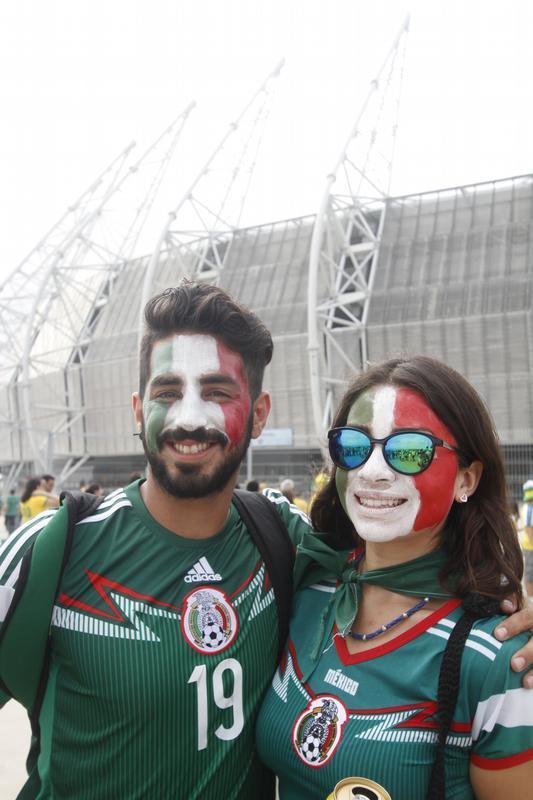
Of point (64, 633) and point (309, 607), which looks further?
point (309, 607)

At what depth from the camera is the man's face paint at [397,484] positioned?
2328mm

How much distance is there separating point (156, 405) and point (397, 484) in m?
0.95

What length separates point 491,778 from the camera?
76.4 inches

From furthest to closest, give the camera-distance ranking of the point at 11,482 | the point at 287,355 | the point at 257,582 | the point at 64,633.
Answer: the point at 11,482
the point at 287,355
the point at 257,582
the point at 64,633

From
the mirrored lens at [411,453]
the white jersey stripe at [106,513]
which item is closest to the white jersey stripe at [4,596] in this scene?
the white jersey stripe at [106,513]

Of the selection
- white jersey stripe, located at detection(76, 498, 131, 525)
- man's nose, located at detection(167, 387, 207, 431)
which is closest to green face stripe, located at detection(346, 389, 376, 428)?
man's nose, located at detection(167, 387, 207, 431)

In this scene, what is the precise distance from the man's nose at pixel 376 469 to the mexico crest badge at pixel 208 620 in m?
0.68

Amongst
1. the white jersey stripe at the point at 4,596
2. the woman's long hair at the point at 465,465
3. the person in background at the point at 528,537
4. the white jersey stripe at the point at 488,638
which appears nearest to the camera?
the white jersey stripe at the point at 488,638

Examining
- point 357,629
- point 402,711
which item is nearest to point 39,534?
point 357,629

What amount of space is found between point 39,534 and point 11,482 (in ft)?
120

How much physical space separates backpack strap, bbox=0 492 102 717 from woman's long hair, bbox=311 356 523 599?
1253 mm

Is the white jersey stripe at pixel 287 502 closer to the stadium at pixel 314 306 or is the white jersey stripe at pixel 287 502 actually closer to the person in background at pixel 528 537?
the person in background at pixel 528 537

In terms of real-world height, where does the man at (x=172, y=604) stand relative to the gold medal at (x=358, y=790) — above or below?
above

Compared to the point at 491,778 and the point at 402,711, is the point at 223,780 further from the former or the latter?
Answer: the point at 491,778
